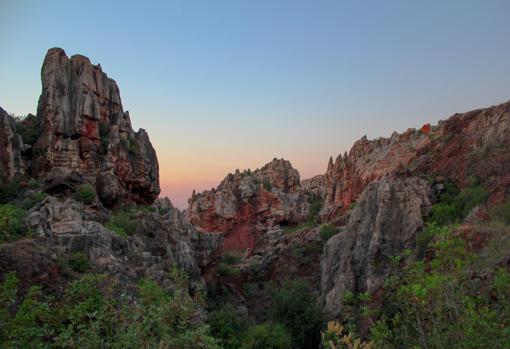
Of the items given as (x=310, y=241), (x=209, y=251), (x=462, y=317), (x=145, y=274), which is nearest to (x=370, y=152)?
(x=310, y=241)

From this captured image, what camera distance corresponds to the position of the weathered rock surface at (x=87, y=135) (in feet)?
81.1

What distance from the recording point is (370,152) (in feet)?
141

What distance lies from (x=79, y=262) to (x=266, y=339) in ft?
33.8

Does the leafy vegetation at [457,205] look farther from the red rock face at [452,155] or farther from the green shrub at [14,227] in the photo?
the green shrub at [14,227]

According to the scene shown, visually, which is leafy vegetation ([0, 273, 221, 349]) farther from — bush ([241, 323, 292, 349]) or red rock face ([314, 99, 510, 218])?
red rock face ([314, 99, 510, 218])

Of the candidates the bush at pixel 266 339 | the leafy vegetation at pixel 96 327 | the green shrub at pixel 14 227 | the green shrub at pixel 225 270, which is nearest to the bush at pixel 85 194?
the green shrub at pixel 14 227

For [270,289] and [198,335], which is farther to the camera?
[270,289]

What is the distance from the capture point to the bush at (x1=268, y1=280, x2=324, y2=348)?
24234 mm

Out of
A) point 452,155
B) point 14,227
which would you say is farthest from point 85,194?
point 452,155

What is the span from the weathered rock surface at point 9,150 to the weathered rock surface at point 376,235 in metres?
19.4

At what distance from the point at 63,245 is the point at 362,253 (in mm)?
16401

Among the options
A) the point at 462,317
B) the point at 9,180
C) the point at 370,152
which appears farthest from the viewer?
the point at 370,152

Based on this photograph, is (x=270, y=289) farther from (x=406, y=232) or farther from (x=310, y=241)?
(x=406, y=232)

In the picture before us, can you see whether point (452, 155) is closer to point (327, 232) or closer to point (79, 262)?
point (327, 232)
